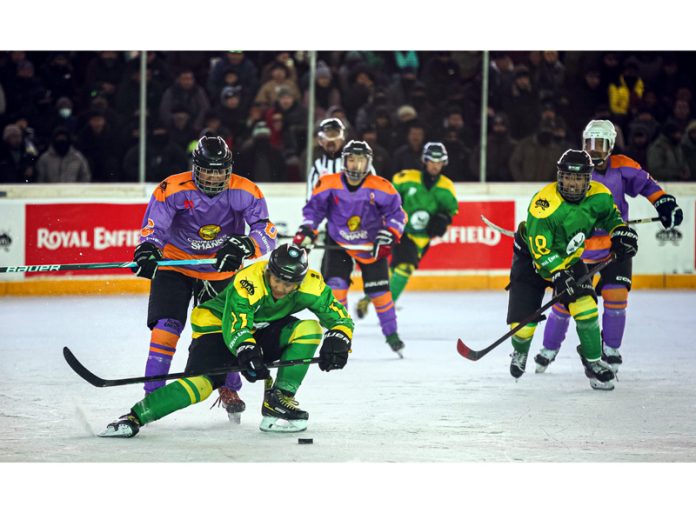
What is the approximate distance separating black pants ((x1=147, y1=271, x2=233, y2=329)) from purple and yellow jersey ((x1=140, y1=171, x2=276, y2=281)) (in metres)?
0.03

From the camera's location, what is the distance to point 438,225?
7750 mm

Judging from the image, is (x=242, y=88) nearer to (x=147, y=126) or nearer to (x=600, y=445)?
(x=147, y=126)

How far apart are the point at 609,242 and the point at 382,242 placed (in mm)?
1188

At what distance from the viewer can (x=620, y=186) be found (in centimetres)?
596

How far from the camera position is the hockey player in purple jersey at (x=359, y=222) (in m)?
6.69

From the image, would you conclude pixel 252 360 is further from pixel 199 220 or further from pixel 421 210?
pixel 421 210

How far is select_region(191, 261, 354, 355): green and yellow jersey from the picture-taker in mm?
4445

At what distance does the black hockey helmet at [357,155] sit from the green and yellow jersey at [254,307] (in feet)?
6.76

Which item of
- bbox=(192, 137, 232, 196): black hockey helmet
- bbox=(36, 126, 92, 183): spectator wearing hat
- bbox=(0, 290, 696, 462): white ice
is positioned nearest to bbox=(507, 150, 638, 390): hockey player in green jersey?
bbox=(0, 290, 696, 462): white ice

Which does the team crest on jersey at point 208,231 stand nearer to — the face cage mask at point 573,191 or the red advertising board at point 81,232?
the face cage mask at point 573,191

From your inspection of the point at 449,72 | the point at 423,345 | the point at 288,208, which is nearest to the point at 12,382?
the point at 423,345

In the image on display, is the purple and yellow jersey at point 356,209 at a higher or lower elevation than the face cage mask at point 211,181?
lower

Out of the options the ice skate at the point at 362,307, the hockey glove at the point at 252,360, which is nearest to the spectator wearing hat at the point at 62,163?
the ice skate at the point at 362,307

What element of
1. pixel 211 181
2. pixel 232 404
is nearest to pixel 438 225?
pixel 211 181
